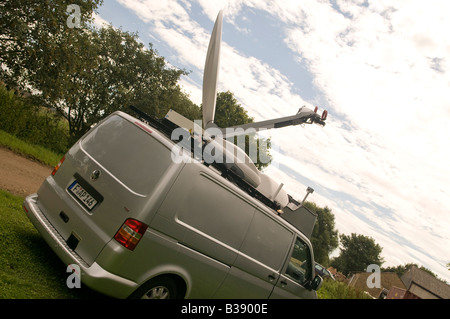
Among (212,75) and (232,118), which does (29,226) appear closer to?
(212,75)

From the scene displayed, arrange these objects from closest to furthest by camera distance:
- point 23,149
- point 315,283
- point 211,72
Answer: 1. point 315,283
2. point 211,72
3. point 23,149

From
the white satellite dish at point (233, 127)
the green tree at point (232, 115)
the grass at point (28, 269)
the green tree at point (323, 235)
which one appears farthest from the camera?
the green tree at point (323, 235)

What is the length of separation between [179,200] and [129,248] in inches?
28.6

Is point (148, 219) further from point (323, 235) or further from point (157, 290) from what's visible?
point (323, 235)

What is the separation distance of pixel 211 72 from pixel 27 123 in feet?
36.9

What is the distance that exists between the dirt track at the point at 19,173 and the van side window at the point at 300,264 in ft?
21.2

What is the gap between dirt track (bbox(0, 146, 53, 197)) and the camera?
7.76m

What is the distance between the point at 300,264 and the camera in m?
5.37

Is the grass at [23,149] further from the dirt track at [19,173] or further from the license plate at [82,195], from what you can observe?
the license plate at [82,195]

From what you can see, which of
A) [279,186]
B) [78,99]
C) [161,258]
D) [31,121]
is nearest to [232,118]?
[78,99]

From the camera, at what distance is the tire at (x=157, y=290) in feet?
11.4

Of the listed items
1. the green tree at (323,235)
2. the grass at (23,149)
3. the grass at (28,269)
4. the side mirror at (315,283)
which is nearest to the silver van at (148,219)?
the grass at (28,269)

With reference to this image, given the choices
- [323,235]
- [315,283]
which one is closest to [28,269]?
[315,283]

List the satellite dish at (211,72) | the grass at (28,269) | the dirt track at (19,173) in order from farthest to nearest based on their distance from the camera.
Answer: the satellite dish at (211,72), the dirt track at (19,173), the grass at (28,269)
